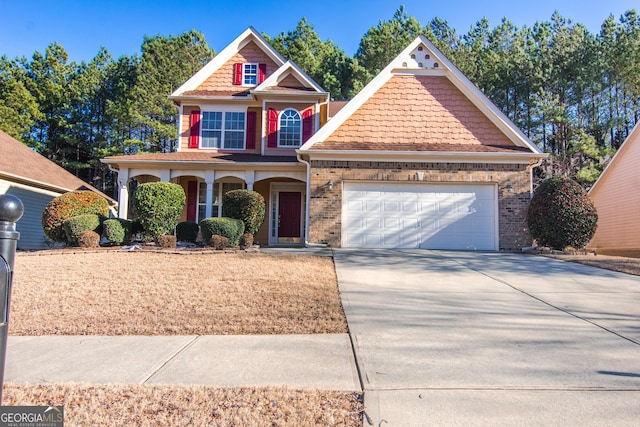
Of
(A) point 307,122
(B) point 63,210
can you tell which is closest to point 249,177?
(A) point 307,122

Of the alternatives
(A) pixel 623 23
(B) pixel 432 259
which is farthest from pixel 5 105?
(A) pixel 623 23

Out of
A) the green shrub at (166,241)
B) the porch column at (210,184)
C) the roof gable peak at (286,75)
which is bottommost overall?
the green shrub at (166,241)

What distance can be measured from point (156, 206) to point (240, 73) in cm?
796

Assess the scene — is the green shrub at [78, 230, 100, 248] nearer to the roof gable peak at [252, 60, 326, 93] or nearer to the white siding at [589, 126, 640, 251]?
the roof gable peak at [252, 60, 326, 93]

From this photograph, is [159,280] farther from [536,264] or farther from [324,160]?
[536,264]

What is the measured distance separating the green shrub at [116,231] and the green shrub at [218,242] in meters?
2.69

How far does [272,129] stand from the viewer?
1587cm

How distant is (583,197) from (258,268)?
9512 millimetres

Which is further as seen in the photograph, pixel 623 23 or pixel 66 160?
pixel 66 160

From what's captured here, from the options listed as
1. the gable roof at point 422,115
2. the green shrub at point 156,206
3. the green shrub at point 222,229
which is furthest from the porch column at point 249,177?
the green shrub at point 222,229

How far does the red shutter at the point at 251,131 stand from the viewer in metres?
16.2

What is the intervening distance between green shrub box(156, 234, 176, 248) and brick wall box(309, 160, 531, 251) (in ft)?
13.1

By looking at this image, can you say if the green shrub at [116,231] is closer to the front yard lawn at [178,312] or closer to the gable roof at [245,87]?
the front yard lawn at [178,312]

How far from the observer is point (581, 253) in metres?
11.3
